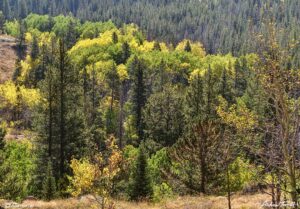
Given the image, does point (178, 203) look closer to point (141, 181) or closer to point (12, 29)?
point (141, 181)

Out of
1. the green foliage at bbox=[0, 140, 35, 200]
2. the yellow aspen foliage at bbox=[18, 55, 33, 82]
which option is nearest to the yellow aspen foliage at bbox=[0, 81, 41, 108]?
the yellow aspen foliage at bbox=[18, 55, 33, 82]

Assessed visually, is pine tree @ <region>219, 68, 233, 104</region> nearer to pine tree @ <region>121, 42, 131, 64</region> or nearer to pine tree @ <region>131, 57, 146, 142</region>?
pine tree @ <region>131, 57, 146, 142</region>

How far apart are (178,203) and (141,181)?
4.86 meters

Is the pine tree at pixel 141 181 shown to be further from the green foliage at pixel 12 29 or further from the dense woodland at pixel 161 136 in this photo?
the green foliage at pixel 12 29

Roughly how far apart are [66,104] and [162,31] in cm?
16585

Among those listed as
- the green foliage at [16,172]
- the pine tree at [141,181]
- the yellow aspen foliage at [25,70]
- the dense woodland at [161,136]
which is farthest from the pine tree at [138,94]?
the yellow aspen foliage at [25,70]

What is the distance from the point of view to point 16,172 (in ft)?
119

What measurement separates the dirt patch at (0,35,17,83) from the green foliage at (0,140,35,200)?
76099 millimetres

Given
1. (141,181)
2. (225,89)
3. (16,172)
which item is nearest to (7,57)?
(225,89)

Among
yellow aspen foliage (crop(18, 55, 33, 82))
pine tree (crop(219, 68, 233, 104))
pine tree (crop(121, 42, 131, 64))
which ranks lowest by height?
pine tree (crop(219, 68, 233, 104))

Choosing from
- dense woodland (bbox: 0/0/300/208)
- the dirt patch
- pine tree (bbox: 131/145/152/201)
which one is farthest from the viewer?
the dirt patch

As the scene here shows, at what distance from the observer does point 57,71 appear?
35.3 meters

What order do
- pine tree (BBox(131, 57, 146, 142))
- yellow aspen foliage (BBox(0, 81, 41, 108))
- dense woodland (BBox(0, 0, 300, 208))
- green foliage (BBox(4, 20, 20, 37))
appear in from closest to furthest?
dense woodland (BBox(0, 0, 300, 208)) < pine tree (BBox(131, 57, 146, 142)) < yellow aspen foliage (BBox(0, 81, 41, 108)) < green foliage (BBox(4, 20, 20, 37))

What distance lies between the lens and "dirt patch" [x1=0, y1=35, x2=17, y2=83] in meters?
120
